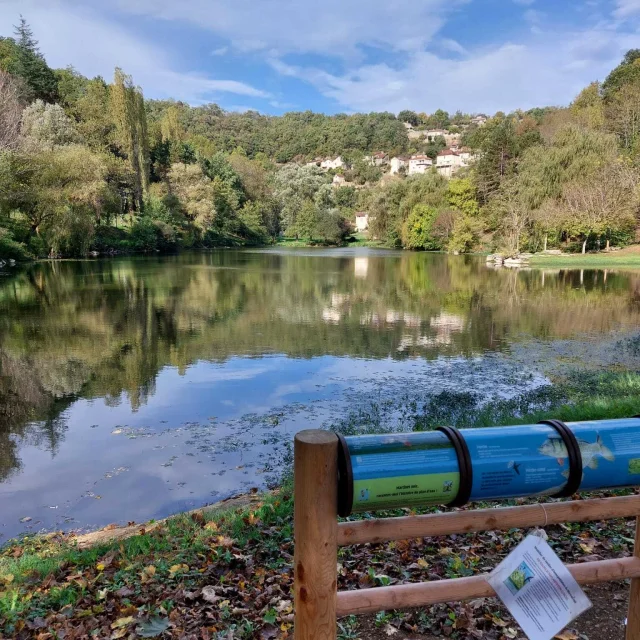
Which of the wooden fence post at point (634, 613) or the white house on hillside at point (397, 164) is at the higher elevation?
the white house on hillside at point (397, 164)

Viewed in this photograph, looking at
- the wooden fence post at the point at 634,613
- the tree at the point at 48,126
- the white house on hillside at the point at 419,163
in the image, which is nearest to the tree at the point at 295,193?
the tree at the point at 48,126

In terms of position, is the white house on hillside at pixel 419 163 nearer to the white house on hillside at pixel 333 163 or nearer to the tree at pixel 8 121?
the white house on hillside at pixel 333 163

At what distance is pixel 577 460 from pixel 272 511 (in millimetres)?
4002

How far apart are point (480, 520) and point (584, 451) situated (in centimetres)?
47

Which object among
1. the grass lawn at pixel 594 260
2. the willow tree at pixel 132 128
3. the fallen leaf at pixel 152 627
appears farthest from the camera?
the willow tree at pixel 132 128

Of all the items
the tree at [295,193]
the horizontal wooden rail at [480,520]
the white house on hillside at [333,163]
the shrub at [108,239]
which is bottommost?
the horizontal wooden rail at [480,520]

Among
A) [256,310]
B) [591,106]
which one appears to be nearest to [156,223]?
[256,310]

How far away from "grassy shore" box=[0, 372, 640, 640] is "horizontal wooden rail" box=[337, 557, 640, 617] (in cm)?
168

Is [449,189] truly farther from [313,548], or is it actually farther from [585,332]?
[313,548]

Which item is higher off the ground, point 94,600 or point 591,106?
point 591,106

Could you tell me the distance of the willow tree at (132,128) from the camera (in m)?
60.6

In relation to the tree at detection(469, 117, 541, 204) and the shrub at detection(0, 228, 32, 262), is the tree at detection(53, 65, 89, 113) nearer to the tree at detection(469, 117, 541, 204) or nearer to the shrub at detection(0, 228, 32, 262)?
the shrub at detection(0, 228, 32, 262)

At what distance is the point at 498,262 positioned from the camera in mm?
48625

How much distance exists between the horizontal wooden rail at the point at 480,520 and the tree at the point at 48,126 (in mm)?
51441
